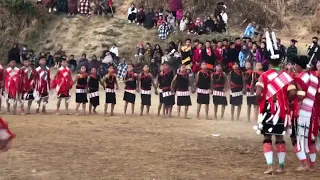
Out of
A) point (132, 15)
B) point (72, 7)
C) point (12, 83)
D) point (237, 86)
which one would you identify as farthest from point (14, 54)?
point (237, 86)

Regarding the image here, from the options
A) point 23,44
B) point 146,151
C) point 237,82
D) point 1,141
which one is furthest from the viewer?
point 23,44

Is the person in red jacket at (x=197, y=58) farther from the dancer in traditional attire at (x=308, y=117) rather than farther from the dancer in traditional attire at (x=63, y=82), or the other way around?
A: the dancer in traditional attire at (x=308, y=117)

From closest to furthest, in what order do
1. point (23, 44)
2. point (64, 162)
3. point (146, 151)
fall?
point (64, 162), point (146, 151), point (23, 44)

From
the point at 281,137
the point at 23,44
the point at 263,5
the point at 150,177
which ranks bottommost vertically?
the point at 150,177

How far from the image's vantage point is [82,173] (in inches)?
385

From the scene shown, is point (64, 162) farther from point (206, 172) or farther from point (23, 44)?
point (23, 44)

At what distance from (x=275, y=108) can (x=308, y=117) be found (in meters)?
0.73

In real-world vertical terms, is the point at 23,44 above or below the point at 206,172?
above

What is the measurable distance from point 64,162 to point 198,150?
9.01 ft

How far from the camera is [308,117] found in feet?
34.0

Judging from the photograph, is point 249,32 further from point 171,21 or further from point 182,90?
point 182,90

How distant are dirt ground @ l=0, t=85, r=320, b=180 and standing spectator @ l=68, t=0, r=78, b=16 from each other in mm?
14530

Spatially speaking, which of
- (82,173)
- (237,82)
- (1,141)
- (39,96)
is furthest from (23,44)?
(1,141)

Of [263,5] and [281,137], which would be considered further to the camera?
[263,5]
